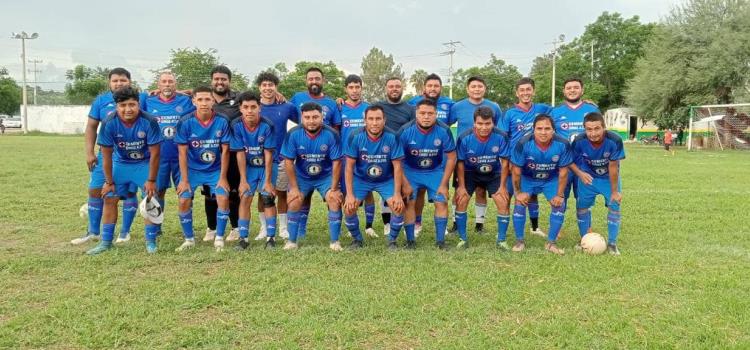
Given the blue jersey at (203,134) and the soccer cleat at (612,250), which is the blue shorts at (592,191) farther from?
the blue jersey at (203,134)

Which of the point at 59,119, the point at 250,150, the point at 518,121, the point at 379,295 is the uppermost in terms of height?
the point at 59,119

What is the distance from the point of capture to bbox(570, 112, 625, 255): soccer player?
5.29 metres

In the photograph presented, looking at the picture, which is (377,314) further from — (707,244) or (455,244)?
(707,244)

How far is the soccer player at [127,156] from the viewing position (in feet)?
17.4

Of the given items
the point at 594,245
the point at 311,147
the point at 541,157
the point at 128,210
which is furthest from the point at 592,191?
the point at 128,210

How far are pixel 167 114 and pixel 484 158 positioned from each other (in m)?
3.48

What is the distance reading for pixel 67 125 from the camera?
44906 mm

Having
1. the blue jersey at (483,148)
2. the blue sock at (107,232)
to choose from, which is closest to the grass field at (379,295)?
the blue sock at (107,232)

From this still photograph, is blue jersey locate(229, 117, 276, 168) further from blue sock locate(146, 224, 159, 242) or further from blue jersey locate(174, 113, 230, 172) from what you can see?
blue sock locate(146, 224, 159, 242)

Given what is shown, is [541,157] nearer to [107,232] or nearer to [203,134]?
[203,134]

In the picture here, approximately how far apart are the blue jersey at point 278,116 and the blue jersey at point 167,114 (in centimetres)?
84

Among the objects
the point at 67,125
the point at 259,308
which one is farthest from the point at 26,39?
the point at 259,308

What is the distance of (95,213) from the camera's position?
592 cm

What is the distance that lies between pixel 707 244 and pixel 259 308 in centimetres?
488
